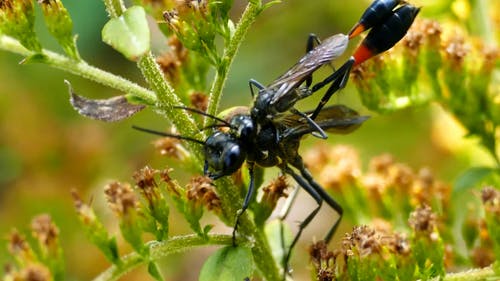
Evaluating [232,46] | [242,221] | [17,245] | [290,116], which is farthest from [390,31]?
[17,245]

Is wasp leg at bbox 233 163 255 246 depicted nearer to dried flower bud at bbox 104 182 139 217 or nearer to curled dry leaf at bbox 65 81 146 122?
dried flower bud at bbox 104 182 139 217

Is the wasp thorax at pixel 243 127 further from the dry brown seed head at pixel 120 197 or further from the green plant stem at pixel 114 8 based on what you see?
the green plant stem at pixel 114 8

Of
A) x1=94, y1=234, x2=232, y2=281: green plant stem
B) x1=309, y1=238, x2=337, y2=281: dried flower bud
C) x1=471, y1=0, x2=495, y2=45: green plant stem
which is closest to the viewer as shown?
x1=94, y1=234, x2=232, y2=281: green plant stem

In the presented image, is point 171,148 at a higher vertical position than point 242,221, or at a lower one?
higher

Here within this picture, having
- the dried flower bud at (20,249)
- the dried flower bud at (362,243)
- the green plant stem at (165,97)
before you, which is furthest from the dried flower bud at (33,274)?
the dried flower bud at (362,243)

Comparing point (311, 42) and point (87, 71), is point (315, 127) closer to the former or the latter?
point (311, 42)

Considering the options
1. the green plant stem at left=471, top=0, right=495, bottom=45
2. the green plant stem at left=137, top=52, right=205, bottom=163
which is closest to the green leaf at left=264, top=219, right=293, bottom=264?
the green plant stem at left=137, top=52, right=205, bottom=163

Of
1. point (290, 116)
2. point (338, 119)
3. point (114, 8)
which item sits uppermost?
point (114, 8)
